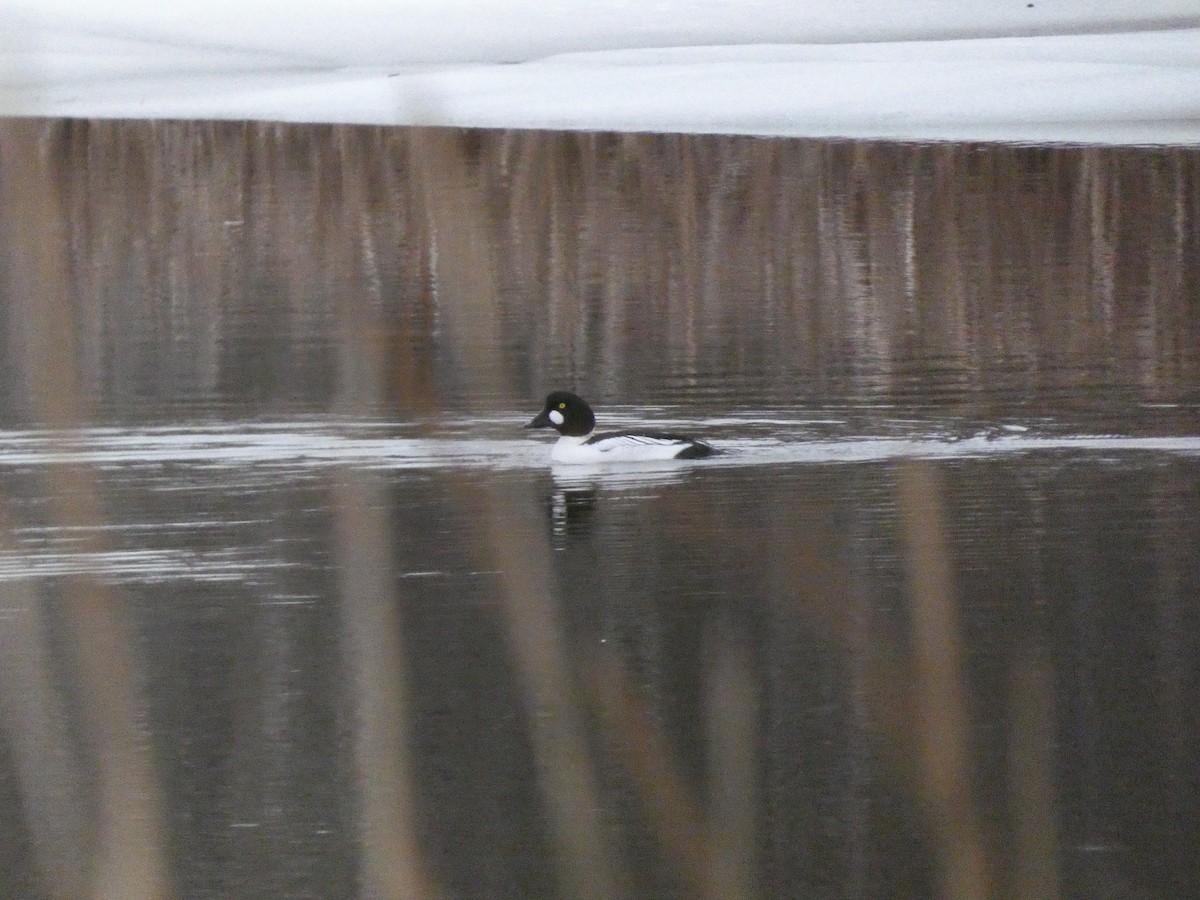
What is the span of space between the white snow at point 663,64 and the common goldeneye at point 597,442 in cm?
570

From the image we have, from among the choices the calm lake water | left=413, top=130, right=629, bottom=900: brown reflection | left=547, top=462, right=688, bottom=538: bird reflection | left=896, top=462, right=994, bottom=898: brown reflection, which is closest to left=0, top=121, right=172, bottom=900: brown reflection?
the calm lake water

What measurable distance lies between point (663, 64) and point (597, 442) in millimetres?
8174

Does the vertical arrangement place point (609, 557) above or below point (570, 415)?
below

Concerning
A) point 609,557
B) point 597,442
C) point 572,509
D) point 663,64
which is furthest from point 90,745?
point 663,64

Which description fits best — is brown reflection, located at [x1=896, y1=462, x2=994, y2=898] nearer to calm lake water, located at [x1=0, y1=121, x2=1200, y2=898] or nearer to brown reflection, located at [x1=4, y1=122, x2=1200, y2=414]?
calm lake water, located at [x1=0, y1=121, x2=1200, y2=898]

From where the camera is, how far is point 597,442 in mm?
7961

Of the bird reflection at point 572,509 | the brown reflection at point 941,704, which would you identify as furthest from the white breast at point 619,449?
the brown reflection at point 941,704

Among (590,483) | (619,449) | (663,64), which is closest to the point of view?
(590,483)

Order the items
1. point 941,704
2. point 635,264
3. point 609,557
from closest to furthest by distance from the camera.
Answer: point 941,704 < point 609,557 < point 635,264

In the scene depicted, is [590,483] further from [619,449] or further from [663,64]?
[663,64]

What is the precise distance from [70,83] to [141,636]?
10.7m

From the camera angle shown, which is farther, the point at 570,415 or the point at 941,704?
the point at 570,415

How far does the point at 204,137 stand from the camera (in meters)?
17.9

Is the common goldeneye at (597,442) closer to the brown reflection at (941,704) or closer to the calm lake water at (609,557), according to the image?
the calm lake water at (609,557)
